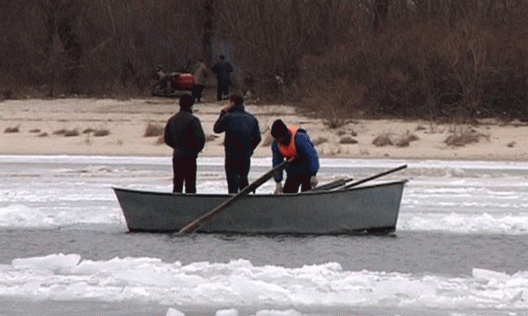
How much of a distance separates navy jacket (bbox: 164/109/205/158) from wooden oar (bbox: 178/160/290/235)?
825mm

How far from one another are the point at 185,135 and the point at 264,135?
46.4 feet

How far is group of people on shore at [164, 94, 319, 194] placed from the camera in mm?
15453

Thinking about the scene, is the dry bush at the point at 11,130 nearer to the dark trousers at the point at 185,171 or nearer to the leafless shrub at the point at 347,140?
the leafless shrub at the point at 347,140

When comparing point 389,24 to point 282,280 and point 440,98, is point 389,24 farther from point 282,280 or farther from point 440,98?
point 282,280

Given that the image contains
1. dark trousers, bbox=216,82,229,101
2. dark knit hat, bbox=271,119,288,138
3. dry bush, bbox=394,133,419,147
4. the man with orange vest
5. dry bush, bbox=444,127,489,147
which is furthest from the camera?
dark trousers, bbox=216,82,229,101

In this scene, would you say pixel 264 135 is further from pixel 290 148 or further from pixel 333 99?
pixel 290 148

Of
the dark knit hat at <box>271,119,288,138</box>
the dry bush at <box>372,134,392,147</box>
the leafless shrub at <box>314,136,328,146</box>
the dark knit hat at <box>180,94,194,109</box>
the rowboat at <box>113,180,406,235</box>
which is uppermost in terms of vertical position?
the dark knit hat at <box>180,94,194,109</box>

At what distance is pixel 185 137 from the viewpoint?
51.5 ft

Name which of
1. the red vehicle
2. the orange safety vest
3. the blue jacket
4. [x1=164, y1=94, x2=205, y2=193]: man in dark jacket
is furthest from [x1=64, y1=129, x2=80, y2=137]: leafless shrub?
the orange safety vest

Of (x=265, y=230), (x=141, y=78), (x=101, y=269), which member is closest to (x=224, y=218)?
(x=265, y=230)

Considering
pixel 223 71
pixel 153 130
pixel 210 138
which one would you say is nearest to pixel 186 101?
pixel 210 138

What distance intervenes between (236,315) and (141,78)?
96.9ft

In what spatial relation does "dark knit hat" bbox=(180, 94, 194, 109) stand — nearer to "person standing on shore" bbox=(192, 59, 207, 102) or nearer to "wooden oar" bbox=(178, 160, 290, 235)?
"wooden oar" bbox=(178, 160, 290, 235)

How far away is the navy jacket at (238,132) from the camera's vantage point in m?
15.8
